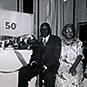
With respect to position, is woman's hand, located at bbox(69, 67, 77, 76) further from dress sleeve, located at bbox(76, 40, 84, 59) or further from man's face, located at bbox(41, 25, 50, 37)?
man's face, located at bbox(41, 25, 50, 37)

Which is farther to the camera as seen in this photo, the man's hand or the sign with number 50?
the man's hand

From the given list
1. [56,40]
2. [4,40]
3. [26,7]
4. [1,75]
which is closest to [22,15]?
[26,7]

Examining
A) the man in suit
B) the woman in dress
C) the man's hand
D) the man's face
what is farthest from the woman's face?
the man's hand

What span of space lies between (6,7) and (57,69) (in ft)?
Answer: 2.98

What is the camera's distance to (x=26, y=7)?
2088 millimetres

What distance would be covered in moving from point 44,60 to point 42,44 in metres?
0.18

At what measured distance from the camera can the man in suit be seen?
201cm

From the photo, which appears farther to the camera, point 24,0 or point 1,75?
point 24,0

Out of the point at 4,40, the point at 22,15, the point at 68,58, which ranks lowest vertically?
the point at 68,58

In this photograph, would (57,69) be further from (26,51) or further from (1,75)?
(1,75)

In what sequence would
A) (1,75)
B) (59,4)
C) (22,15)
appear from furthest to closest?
(59,4)
(22,15)
(1,75)

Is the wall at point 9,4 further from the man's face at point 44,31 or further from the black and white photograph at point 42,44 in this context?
the man's face at point 44,31

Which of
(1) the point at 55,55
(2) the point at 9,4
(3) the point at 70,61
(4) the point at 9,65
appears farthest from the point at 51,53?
(2) the point at 9,4

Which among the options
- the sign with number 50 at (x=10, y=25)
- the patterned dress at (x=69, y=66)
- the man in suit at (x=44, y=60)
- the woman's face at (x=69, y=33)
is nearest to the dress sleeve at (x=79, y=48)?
the patterned dress at (x=69, y=66)
